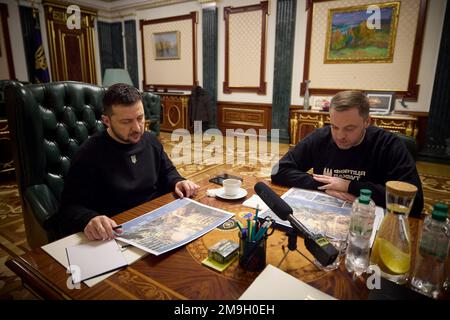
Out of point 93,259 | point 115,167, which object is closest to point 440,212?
point 93,259

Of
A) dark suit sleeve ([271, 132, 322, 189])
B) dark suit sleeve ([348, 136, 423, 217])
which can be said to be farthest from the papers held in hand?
dark suit sleeve ([348, 136, 423, 217])

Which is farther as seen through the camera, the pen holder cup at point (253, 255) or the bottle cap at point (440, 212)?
the pen holder cup at point (253, 255)

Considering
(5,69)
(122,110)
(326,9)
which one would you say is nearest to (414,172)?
(122,110)

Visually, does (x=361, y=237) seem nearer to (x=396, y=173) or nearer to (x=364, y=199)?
(x=364, y=199)

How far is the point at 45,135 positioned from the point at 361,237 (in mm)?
1423

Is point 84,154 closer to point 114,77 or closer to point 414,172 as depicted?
point 414,172

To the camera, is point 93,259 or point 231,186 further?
point 231,186

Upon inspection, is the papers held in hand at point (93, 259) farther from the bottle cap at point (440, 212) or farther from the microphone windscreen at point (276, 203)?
the bottle cap at point (440, 212)

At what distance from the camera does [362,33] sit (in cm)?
438

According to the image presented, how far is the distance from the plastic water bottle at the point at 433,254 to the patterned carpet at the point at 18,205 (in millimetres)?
1797

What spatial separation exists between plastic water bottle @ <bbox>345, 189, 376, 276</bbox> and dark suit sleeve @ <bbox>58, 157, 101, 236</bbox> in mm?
831

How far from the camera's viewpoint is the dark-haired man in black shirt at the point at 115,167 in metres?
1.15

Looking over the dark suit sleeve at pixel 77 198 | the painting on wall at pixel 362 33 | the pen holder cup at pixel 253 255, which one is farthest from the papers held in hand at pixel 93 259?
the painting on wall at pixel 362 33
